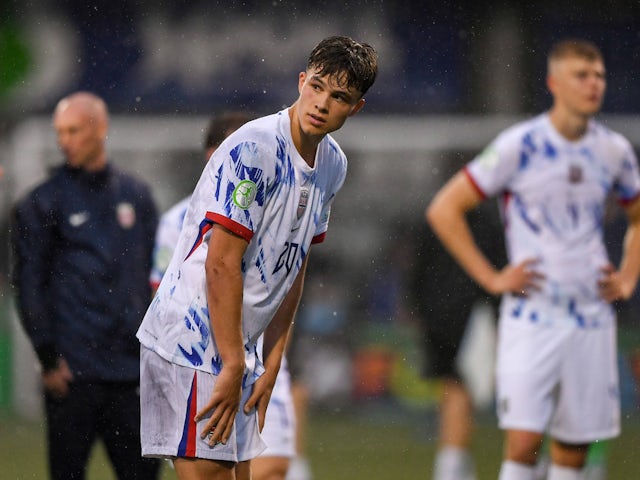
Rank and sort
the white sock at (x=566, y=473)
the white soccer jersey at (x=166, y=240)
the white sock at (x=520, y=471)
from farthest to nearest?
1. the white sock at (x=566, y=473)
2. the white sock at (x=520, y=471)
3. the white soccer jersey at (x=166, y=240)

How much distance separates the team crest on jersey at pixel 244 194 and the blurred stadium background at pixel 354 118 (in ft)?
23.4

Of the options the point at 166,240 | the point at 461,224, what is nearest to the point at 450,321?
the point at 461,224

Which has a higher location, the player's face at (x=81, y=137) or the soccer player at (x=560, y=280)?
the player's face at (x=81, y=137)


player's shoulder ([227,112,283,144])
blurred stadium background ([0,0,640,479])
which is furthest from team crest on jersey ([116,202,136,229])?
blurred stadium background ([0,0,640,479])

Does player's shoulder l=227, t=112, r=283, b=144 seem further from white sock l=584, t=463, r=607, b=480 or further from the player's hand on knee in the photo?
white sock l=584, t=463, r=607, b=480

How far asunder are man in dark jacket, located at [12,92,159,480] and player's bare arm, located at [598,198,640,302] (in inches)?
75.2

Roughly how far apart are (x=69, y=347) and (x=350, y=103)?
2447 mm

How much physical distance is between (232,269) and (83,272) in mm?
2270

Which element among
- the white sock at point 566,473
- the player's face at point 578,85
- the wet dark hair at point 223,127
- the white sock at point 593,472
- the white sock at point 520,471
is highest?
the player's face at point 578,85

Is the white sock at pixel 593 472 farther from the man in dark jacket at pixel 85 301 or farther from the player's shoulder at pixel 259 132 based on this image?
the player's shoulder at pixel 259 132

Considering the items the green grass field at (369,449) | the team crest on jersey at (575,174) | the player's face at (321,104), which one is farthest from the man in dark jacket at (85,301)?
the green grass field at (369,449)

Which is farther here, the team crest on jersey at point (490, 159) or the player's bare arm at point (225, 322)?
the team crest on jersey at point (490, 159)

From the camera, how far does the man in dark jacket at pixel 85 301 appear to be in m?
5.59

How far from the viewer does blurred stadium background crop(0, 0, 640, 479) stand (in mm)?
12883
